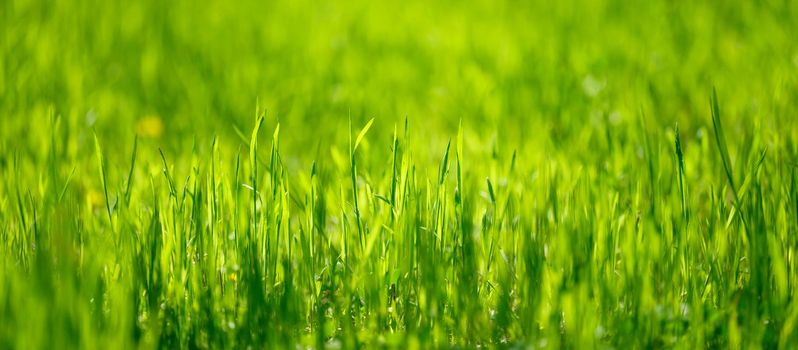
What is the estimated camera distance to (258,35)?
14.6 ft

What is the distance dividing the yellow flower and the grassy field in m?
0.01

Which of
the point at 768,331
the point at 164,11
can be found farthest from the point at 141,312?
the point at 164,11

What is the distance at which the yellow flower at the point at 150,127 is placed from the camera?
3.37 metres

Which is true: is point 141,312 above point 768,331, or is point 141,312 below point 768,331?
above

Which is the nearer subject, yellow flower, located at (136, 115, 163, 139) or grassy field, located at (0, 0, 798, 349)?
grassy field, located at (0, 0, 798, 349)

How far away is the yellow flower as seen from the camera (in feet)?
11.1

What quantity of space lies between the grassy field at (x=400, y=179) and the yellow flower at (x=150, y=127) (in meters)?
0.01

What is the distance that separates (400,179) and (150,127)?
185cm

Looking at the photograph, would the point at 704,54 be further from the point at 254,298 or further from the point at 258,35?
the point at 254,298

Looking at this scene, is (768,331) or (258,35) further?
(258,35)

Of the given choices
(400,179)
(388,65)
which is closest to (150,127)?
(388,65)

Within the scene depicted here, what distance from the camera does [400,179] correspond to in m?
1.95

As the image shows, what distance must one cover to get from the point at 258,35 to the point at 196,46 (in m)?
0.38

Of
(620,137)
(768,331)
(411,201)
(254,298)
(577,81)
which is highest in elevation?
(577,81)
